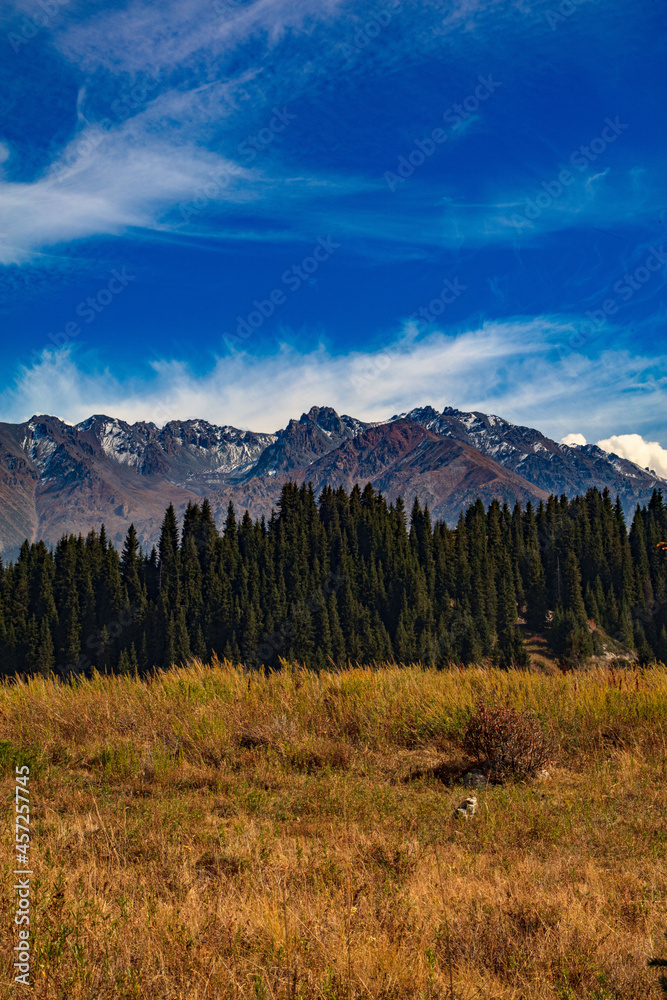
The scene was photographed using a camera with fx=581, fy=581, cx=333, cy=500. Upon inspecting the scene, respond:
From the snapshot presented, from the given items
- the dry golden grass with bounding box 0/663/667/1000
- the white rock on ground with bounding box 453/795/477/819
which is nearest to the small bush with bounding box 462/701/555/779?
the dry golden grass with bounding box 0/663/667/1000

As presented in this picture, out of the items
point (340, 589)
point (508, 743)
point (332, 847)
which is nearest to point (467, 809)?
point (508, 743)

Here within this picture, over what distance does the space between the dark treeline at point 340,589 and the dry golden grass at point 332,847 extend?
94.9m

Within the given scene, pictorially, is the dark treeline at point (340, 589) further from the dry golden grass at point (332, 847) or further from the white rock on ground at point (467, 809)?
the white rock on ground at point (467, 809)

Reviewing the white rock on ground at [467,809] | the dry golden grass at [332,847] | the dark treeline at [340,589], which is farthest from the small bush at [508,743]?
the dark treeline at [340,589]

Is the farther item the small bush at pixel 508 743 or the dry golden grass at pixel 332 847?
the small bush at pixel 508 743

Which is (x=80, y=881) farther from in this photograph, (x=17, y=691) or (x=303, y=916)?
(x=17, y=691)

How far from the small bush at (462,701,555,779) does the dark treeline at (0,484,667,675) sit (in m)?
96.0

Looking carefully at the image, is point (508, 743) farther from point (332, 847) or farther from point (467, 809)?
point (332, 847)

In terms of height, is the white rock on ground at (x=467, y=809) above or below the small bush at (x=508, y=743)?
below

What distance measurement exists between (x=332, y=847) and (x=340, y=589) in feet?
426

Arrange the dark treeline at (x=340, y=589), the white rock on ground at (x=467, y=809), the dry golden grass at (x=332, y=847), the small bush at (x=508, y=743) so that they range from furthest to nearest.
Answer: the dark treeline at (x=340, y=589)
the small bush at (x=508, y=743)
the white rock on ground at (x=467, y=809)
the dry golden grass at (x=332, y=847)

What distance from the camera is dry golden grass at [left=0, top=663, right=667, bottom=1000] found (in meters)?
4.21

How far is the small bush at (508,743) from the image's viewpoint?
8.47 m

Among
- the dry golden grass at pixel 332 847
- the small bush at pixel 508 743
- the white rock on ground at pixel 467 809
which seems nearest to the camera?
the dry golden grass at pixel 332 847
